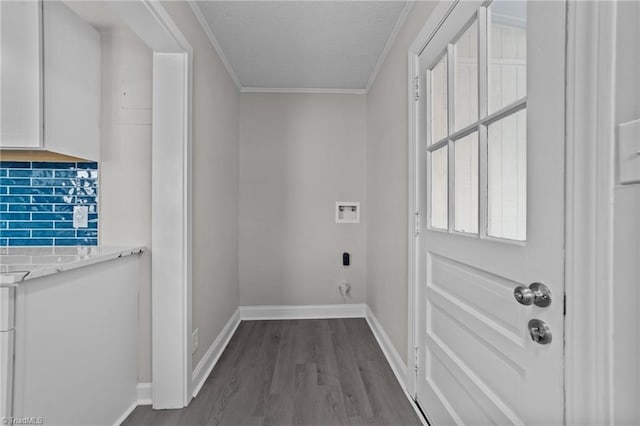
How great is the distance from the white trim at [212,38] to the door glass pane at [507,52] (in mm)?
1701

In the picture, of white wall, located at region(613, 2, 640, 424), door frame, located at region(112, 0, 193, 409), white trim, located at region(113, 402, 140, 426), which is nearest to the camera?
white wall, located at region(613, 2, 640, 424)

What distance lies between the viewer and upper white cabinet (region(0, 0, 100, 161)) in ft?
4.65

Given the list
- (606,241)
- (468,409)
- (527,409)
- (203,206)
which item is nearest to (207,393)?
(203,206)

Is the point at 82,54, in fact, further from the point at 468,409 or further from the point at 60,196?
the point at 468,409

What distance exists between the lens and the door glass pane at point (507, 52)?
0.94m

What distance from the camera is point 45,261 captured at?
49.0 inches

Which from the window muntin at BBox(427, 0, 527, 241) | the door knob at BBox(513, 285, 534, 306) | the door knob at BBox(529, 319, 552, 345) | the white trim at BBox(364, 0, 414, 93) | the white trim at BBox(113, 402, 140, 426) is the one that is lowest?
the white trim at BBox(113, 402, 140, 426)

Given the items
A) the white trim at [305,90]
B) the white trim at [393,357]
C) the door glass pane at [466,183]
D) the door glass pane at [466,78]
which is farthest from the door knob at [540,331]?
the white trim at [305,90]

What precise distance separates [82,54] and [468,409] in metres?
2.55

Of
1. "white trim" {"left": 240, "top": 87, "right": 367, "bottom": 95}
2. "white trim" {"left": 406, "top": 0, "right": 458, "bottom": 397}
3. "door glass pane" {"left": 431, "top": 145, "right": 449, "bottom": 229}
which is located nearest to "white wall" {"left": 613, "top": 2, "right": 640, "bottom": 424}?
"door glass pane" {"left": 431, "top": 145, "right": 449, "bottom": 229}

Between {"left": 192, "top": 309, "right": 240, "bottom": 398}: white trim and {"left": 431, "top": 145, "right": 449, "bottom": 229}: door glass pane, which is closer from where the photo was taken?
{"left": 431, "top": 145, "right": 449, "bottom": 229}: door glass pane

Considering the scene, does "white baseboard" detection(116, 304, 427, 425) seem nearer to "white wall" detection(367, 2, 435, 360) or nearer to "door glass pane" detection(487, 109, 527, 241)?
"white wall" detection(367, 2, 435, 360)

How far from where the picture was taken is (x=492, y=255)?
1.05m

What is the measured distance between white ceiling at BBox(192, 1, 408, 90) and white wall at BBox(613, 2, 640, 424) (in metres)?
1.61
